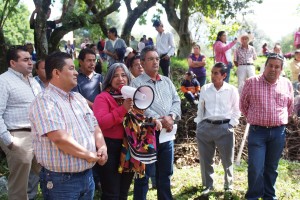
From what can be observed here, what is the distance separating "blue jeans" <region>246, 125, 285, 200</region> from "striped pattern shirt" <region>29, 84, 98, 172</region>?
7.85ft

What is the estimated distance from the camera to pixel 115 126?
3.58 meters

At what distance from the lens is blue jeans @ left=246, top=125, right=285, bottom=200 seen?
436cm

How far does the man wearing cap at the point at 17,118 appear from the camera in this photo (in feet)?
13.1

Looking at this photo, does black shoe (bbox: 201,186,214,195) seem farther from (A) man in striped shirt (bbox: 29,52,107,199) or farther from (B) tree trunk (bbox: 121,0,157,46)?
(B) tree trunk (bbox: 121,0,157,46)

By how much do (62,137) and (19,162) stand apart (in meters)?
1.81

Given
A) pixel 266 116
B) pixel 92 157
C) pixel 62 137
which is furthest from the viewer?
pixel 266 116

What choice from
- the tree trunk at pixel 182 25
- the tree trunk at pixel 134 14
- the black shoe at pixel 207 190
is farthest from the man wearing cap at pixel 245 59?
the tree trunk at pixel 182 25


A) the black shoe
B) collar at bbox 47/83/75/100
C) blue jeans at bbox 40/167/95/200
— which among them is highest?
collar at bbox 47/83/75/100

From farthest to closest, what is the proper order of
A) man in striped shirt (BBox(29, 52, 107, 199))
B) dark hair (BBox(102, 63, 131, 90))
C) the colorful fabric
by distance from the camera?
1. dark hair (BBox(102, 63, 131, 90))
2. the colorful fabric
3. man in striped shirt (BBox(29, 52, 107, 199))

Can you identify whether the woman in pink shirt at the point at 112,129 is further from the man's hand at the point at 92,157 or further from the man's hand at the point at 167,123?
the man's hand at the point at 92,157

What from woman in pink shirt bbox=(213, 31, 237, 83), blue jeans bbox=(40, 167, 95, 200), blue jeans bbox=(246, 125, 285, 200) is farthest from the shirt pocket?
woman in pink shirt bbox=(213, 31, 237, 83)

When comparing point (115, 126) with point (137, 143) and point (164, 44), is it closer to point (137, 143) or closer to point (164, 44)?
point (137, 143)

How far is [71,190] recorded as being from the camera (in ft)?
8.96

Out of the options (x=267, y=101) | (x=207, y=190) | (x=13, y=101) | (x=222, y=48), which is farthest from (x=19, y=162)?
(x=222, y=48)
